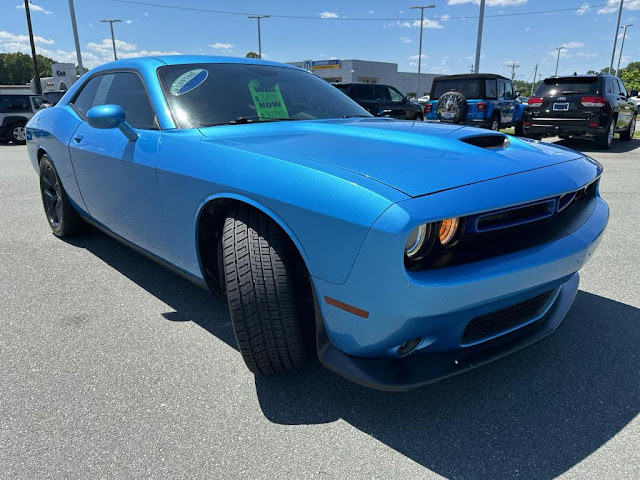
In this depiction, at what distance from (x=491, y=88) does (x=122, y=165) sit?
10.9 metres

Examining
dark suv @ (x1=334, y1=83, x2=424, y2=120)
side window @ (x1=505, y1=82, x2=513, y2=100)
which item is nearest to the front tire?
dark suv @ (x1=334, y1=83, x2=424, y2=120)

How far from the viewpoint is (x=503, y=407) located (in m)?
1.89

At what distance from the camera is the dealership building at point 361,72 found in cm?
5769

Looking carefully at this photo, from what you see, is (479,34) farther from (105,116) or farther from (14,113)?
(105,116)

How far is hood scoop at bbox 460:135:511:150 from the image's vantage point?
206cm

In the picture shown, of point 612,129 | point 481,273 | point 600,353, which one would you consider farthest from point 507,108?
point 481,273

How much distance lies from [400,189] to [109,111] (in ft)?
5.57

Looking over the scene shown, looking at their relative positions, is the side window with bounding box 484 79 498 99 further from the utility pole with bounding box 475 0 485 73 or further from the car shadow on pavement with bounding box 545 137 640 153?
the utility pole with bounding box 475 0 485 73

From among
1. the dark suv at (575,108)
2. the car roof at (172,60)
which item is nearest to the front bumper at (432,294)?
the car roof at (172,60)

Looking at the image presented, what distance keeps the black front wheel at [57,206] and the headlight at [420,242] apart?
10.4 feet

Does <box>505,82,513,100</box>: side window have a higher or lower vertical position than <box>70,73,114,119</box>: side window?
lower

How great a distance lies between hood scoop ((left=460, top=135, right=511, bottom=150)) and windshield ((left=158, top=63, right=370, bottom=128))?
1079mm

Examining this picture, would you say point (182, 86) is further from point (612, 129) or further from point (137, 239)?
point (612, 129)

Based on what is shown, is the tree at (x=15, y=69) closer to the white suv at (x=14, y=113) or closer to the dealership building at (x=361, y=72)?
the dealership building at (x=361, y=72)
